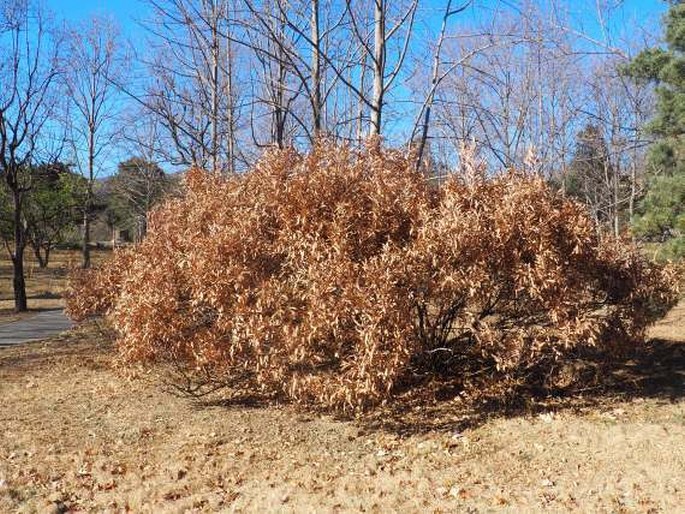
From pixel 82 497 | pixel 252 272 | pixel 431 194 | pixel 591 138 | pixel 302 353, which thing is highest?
pixel 591 138

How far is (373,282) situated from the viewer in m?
4.85

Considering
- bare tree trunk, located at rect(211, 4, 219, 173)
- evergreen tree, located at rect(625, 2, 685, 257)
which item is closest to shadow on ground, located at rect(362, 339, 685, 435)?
evergreen tree, located at rect(625, 2, 685, 257)

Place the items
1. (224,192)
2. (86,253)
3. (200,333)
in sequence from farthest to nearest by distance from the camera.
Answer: (86,253) → (224,192) → (200,333)

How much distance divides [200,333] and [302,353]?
3.79 ft

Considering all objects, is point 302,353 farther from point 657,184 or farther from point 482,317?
point 657,184

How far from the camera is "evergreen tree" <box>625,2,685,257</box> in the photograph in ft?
30.5

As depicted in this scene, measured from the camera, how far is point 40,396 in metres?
7.16

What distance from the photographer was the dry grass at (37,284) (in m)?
17.3

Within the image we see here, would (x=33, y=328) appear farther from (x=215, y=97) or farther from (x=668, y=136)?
(x=668, y=136)

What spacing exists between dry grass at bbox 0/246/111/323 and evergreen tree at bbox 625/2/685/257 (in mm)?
8382

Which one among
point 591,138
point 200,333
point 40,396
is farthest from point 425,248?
point 591,138

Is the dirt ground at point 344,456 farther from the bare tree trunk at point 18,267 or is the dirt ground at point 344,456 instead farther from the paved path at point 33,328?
the bare tree trunk at point 18,267

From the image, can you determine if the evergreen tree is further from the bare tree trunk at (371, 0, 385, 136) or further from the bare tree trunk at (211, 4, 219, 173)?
the bare tree trunk at (211, 4, 219, 173)

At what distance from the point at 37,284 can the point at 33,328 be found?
12.8m
